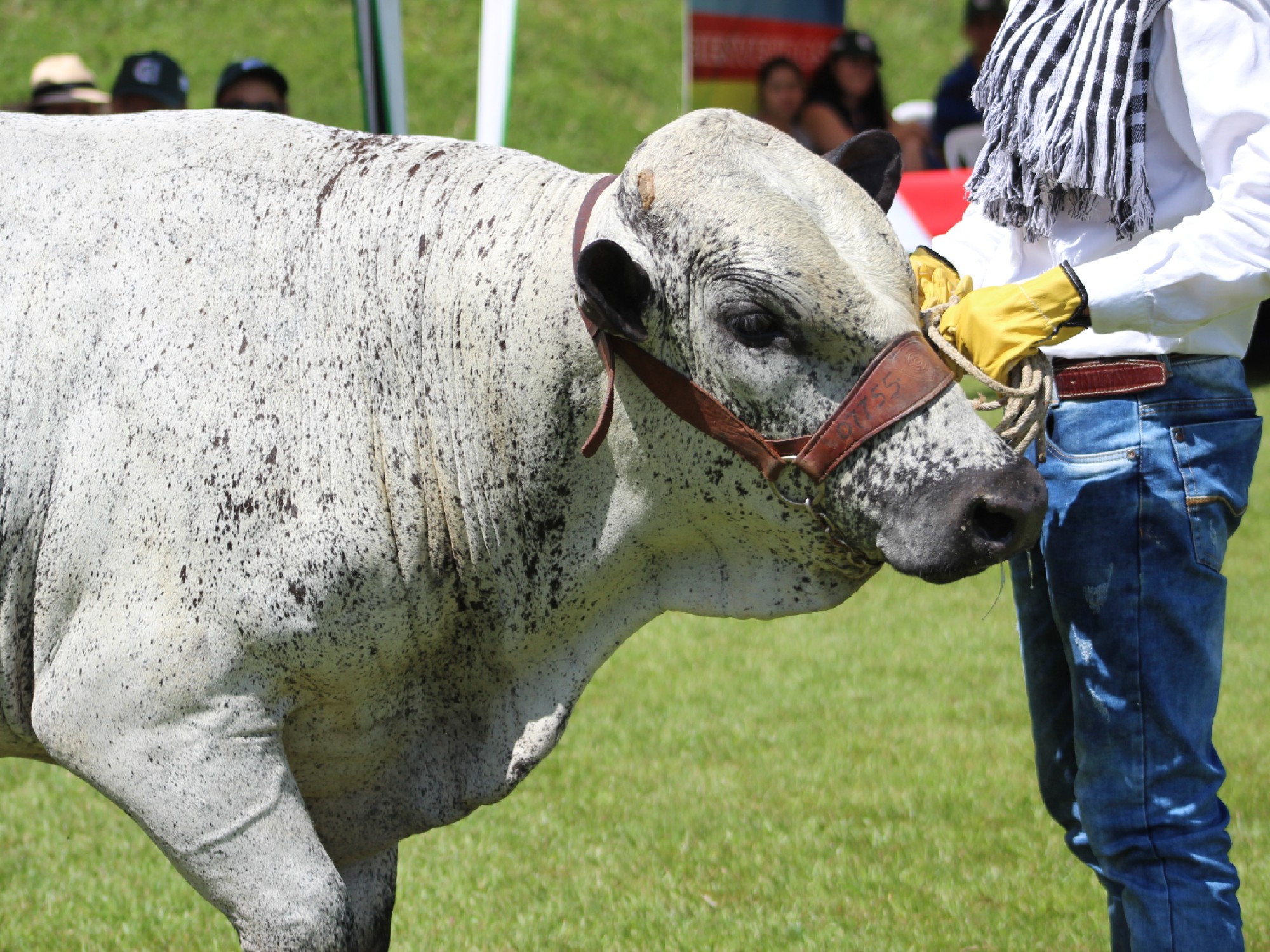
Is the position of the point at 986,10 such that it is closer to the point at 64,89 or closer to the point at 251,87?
the point at 251,87

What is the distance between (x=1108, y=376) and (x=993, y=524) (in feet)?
1.82

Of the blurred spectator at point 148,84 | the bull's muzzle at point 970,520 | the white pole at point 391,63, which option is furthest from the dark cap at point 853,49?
the bull's muzzle at point 970,520

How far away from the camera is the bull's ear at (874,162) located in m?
2.49

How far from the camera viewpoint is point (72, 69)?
7.22 m

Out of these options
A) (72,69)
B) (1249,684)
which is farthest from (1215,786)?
(72,69)

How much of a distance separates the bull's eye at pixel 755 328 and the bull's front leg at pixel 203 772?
2.92ft

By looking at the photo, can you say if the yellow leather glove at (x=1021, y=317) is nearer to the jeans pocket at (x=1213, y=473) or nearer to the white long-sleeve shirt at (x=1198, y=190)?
the white long-sleeve shirt at (x=1198, y=190)

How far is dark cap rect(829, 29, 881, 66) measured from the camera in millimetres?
9281

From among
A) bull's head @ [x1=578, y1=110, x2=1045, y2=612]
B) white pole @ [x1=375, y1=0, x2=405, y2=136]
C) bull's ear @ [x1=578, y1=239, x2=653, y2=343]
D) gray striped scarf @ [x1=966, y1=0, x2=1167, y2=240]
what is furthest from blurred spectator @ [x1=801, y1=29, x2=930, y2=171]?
bull's ear @ [x1=578, y1=239, x2=653, y2=343]

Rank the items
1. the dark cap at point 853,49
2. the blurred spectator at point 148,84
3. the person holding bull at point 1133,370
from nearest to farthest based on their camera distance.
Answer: the person holding bull at point 1133,370, the blurred spectator at point 148,84, the dark cap at point 853,49

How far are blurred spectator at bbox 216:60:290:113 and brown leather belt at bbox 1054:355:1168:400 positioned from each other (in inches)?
197

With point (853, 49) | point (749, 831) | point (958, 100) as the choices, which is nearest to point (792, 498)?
point (749, 831)

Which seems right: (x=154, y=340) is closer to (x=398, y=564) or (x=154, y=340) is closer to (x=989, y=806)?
(x=398, y=564)

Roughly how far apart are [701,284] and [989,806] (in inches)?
113
